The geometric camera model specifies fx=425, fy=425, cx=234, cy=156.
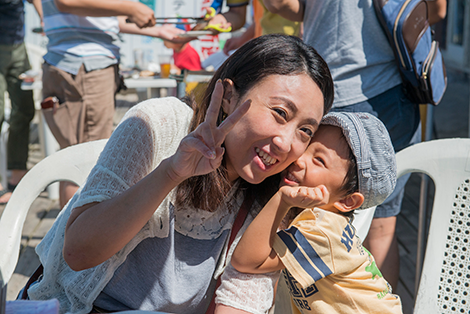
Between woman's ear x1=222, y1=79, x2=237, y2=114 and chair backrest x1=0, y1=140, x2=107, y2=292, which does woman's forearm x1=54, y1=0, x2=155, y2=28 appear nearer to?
chair backrest x1=0, y1=140, x2=107, y2=292

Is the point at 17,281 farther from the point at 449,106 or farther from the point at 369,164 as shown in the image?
the point at 449,106

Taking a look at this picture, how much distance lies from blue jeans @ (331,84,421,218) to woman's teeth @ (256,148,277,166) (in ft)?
2.75

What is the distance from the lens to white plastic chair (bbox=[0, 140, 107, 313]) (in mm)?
1502

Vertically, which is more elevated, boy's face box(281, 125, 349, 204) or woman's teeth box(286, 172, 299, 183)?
boy's face box(281, 125, 349, 204)

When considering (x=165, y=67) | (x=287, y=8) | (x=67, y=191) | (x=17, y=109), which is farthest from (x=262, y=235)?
(x=17, y=109)

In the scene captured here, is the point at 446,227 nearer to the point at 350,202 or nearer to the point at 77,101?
the point at 350,202

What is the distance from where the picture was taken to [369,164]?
129 centimetres

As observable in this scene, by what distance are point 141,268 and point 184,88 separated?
154 cm

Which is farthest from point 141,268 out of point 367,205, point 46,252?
point 367,205

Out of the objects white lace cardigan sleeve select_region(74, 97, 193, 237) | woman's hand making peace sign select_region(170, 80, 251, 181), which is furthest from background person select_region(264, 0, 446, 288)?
woman's hand making peace sign select_region(170, 80, 251, 181)

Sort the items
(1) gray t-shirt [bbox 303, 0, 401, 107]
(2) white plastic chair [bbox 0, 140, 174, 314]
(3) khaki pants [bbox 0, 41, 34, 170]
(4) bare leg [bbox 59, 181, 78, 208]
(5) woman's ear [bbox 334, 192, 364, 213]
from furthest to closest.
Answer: (3) khaki pants [bbox 0, 41, 34, 170] < (4) bare leg [bbox 59, 181, 78, 208] < (1) gray t-shirt [bbox 303, 0, 401, 107] < (2) white plastic chair [bbox 0, 140, 174, 314] < (5) woman's ear [bbox 334, 192, 364, 213]

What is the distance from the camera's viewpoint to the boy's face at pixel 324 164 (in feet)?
4.26

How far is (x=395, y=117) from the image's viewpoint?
6.30 feet

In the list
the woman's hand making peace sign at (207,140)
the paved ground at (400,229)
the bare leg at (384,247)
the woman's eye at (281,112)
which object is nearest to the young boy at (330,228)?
the woman's eye at (281,112)
